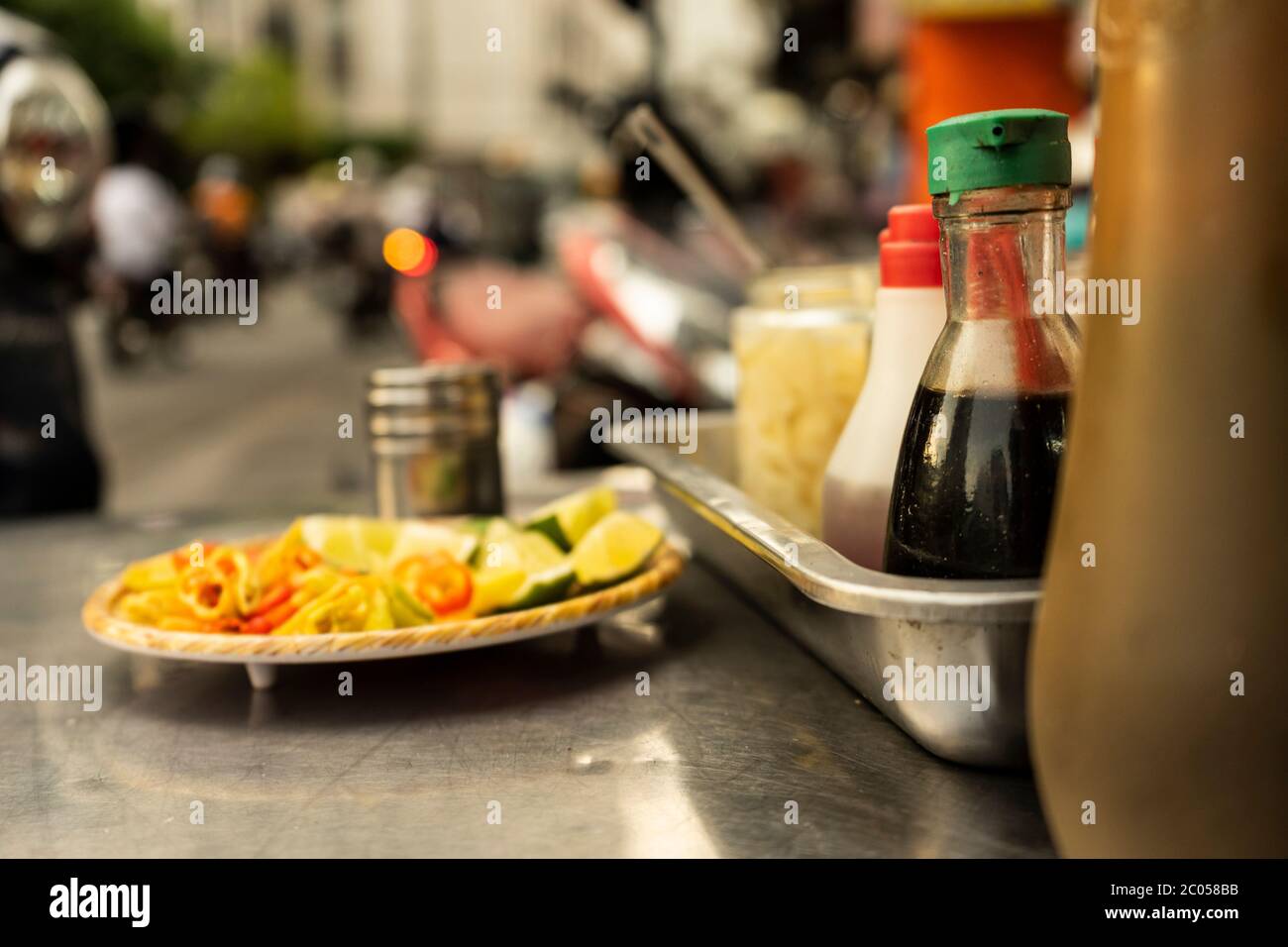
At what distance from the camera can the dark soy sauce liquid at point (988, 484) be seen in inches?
33.0

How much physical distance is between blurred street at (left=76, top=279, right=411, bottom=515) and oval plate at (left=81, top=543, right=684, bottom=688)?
892 millimetres

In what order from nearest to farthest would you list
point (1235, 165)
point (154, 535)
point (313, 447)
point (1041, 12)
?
point (1235, 165) < point (154, 535) < point (1041, 12) < point (313, 447)

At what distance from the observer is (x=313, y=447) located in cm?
790

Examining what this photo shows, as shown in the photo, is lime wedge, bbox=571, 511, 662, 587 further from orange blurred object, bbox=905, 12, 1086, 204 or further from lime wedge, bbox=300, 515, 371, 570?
orange blurred object, bbox=905, 12, 1086, 204

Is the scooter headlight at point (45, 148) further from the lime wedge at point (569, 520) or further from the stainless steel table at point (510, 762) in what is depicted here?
the lime wedge at point (569, 520)

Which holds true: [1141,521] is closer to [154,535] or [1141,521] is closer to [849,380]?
[849,380]

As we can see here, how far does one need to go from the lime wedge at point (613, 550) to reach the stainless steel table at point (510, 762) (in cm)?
8

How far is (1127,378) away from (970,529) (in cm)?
25

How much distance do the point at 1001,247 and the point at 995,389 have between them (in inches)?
3.7

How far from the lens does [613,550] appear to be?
1.20 meters

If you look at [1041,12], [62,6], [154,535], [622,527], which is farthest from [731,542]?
[62,6]

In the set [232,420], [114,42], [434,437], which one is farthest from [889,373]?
[114,42]

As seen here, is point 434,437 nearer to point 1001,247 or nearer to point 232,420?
point 1001,247

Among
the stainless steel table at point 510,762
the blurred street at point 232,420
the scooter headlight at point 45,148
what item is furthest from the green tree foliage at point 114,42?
the stainless steel table at point 510,762
